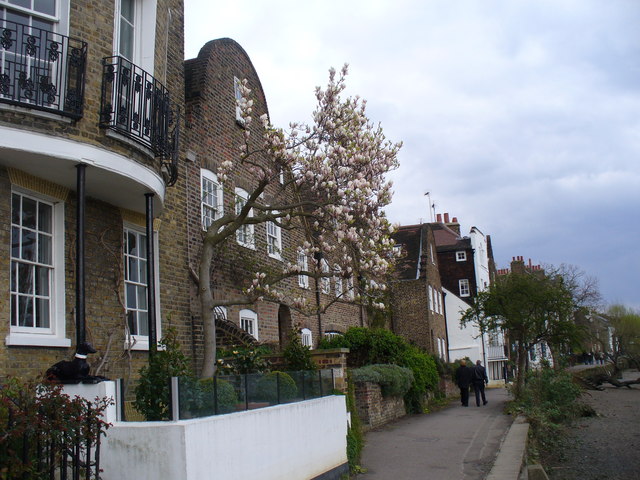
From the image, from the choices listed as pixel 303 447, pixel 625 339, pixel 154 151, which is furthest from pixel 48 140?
pixel 625 339

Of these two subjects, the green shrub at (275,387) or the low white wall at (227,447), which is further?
the green shrub at (275,387)

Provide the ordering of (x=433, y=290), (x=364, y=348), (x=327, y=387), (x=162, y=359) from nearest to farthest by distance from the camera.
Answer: (x=162, y=359), (x=327, y=387), (x=364, y=348), (x=433, y=290)

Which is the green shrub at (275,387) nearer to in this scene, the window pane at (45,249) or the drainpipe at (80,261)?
the drainpipe at (80,261)

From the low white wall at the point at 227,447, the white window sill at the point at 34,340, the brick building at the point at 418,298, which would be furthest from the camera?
the brick building at the point at 418,298

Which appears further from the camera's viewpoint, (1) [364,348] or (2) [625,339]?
(2) [625,339]

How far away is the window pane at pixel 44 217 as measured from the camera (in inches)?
353

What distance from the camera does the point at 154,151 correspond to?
957 centimetres

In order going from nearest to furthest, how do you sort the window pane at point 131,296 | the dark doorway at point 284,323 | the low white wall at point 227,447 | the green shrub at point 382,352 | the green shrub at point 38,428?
1. the green shrub at point 38,428
2. the low white wall at point 227,447
3. the window pane at point 131,296
4. the dark doorway at point 284,323
5. the green shrub at point 382,352

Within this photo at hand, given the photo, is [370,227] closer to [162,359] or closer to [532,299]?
[162,359]

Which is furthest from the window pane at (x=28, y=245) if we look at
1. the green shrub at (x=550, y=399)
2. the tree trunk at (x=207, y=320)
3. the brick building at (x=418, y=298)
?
the brick building at (x=418, y=298)

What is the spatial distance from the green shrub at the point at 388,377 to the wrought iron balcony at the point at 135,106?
8.06 meters

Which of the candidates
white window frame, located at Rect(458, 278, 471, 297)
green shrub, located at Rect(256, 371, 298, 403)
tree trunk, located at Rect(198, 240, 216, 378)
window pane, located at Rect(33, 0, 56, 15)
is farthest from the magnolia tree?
white window frame, located at Rect(458, 278, 471, 297)

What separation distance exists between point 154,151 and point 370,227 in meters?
4.34

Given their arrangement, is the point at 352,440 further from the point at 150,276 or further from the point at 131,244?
the point at 131,244
